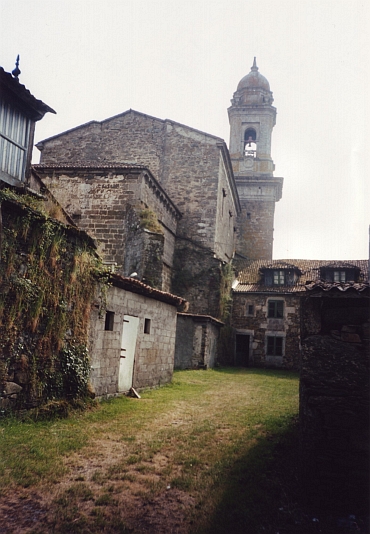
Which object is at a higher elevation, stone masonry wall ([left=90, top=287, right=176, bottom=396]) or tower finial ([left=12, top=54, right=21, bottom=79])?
tower finial ([left=12, top=54, right=21, bottom=79])

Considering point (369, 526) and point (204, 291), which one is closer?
point (369, 526)

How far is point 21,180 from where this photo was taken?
9961 mm

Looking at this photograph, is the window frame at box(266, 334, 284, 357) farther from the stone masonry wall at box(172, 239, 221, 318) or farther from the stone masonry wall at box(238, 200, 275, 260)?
the stone masonry wall at box(238, 200, 275, 260)

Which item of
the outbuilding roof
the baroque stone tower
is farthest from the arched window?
the outbuilding roof

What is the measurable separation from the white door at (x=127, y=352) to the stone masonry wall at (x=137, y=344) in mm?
168

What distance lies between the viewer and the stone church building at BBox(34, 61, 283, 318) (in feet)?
53.0

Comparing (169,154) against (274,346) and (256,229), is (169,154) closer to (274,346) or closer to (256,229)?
(274,346)

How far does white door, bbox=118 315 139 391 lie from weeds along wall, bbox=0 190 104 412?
177 centimetres

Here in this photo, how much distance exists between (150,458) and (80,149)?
21403 millimetres

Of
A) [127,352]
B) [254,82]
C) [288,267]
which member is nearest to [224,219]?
[288,267]

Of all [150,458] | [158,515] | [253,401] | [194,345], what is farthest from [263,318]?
[158,515]

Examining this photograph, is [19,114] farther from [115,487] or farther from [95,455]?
[115,487]

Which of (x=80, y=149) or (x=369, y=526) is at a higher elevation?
(x=80, y=149)

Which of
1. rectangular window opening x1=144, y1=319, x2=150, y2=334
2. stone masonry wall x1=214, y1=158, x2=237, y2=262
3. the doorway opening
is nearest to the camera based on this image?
rectangular window opening x1=144, y1=319, x2=150, y2=334
